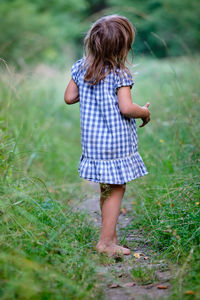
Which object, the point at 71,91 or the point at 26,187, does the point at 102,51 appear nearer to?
the point at 71,91

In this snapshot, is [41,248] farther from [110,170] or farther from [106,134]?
[106,134]

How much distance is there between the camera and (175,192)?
256cm

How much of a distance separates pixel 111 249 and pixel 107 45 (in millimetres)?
1203

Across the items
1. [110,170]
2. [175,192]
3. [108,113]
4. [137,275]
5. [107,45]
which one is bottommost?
[137,275]

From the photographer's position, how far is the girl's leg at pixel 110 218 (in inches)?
87.6

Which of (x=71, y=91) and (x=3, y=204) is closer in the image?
(x=3, y=204)

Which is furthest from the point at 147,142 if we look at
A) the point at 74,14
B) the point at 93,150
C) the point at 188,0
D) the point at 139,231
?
the point at 74,14

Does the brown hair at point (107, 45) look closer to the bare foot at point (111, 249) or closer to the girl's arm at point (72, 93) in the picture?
the girl's arm at point (72, 93)

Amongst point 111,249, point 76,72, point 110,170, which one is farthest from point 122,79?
point 111,249

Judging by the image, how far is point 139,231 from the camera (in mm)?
2562

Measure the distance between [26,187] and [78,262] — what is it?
947 mm

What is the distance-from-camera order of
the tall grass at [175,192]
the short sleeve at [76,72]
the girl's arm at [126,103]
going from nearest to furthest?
1. the tall grass at [175,192]
2. the girl's arm at [126,103]
3. the short sleeve at [76,72]

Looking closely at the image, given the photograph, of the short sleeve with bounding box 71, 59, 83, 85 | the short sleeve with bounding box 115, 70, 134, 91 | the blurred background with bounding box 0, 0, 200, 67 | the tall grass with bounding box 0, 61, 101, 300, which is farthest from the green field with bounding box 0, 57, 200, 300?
the blurred background with bounding box 0, 0, 200, 67

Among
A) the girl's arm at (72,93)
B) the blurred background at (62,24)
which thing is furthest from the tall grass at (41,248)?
the blurred background at (62,24)
